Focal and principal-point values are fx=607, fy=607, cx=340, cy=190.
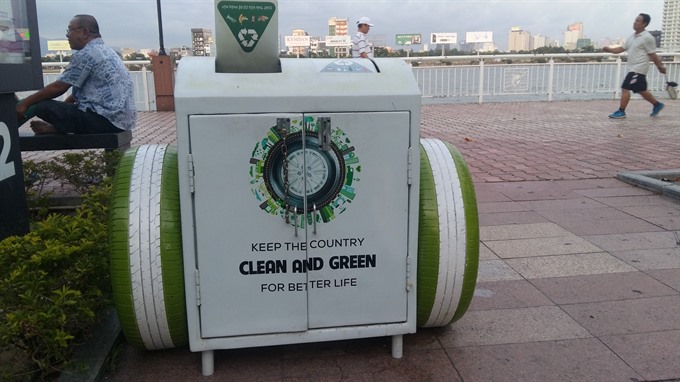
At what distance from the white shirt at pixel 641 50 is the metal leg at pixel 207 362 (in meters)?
11.8

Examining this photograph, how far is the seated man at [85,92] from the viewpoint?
5.39 meters

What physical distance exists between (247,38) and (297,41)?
879 inches

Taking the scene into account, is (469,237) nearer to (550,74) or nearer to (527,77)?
(550,74)

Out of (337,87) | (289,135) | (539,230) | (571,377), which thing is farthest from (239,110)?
(539,230)

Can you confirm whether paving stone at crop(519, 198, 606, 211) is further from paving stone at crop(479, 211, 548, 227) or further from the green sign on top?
the green sign on top

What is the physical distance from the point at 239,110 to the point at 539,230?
11.5 ft

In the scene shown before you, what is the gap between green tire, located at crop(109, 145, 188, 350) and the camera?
2826 mm

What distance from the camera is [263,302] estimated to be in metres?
2.92

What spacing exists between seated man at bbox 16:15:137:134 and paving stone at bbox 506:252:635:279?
147 inches

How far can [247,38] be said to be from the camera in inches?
117

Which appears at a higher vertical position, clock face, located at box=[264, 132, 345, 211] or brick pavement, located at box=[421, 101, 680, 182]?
clock face, located at box=[264, 132, 345, 211]

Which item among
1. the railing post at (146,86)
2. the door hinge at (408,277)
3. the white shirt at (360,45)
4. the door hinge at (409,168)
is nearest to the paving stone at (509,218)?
the door hinge at (408,277)

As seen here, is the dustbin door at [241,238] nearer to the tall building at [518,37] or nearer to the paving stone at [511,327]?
the paving stone at [511,327]

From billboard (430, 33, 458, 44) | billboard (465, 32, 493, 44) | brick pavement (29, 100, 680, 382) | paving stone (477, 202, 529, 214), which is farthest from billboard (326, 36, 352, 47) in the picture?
billboard (465, 32, 493, 44)
